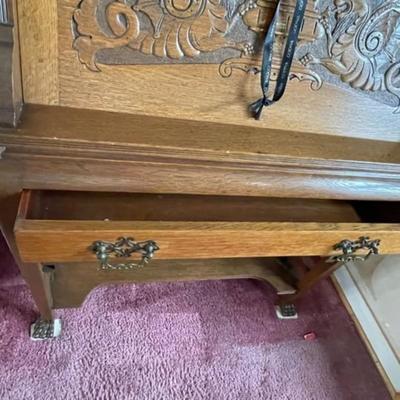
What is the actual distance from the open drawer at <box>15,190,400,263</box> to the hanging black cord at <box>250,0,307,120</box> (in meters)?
0.22

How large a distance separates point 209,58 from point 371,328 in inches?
39.7

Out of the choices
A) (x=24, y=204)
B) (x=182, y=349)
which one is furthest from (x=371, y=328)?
(x=24, y=204)

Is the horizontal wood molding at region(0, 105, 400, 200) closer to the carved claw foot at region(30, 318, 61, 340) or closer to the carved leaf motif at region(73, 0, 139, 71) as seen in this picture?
the carved leaf motif at region(73, 0, 139, 71)

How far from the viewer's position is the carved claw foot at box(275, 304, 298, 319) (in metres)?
1.15

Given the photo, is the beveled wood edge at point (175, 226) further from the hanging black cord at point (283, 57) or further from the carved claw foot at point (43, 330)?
the carved claw foot at point (43, 330)

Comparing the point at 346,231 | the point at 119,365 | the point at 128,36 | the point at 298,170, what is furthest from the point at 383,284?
the point at 128,36

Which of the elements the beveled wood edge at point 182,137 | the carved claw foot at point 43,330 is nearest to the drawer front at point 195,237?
the beveled wood edge at point 182,137

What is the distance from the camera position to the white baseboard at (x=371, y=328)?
1107 mm

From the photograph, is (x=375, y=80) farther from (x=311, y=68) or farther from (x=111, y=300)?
(x=111, y=300)

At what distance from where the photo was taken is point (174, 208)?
742 millimetres

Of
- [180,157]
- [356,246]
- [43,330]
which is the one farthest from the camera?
[43,330]

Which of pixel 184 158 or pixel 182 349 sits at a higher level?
pixel 184 158

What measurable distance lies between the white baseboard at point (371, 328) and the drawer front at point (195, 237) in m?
0.56

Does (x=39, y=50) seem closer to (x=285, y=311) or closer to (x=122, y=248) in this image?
(x=122, y=248)
